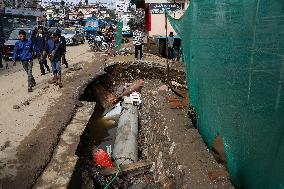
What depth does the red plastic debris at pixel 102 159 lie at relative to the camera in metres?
6.92

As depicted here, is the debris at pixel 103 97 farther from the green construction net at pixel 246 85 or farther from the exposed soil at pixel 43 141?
the green construction net at pixel 246 85

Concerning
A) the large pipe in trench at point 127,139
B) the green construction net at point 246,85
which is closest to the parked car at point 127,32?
the large pipe in trench at point 127,139

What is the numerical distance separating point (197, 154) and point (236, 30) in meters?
2.12

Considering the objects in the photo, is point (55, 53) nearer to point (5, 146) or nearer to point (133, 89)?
point (133, 89)

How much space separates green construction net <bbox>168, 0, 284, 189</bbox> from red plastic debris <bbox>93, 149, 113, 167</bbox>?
240cm

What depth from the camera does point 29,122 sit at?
7676 millimetres

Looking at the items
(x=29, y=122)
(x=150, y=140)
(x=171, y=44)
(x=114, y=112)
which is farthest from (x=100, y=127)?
(x=171, y=44)

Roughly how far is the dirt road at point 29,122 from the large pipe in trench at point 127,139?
1273 mm

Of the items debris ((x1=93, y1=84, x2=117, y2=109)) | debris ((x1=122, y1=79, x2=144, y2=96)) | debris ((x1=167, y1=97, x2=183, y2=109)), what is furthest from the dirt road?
debris ((x1=167, y1=97, x2=183, y2=109))

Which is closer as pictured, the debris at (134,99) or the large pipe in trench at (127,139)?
the large pipe in trench at (127,139)

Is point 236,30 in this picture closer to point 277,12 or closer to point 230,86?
point 230,86

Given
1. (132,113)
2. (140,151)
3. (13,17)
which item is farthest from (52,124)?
(13,17)

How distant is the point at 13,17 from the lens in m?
29.8

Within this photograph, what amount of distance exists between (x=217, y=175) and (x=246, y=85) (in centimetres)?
149
